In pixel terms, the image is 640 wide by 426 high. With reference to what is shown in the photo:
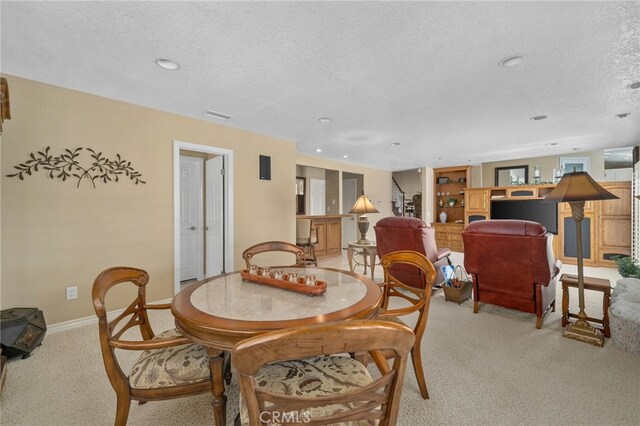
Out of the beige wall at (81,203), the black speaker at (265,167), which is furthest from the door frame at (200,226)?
the black speaker at (265,167)

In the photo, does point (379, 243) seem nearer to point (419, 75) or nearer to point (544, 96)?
point (419, 75)

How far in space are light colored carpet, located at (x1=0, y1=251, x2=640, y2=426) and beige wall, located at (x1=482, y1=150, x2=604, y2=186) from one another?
5.48 meters

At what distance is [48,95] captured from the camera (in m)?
2.75

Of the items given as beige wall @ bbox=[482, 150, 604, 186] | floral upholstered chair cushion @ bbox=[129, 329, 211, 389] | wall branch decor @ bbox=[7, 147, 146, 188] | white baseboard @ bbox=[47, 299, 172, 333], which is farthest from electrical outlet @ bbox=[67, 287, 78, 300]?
beige wall @ bbox=[482, 150, 604, 186]

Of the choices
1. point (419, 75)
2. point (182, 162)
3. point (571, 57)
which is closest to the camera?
point (571, 57)

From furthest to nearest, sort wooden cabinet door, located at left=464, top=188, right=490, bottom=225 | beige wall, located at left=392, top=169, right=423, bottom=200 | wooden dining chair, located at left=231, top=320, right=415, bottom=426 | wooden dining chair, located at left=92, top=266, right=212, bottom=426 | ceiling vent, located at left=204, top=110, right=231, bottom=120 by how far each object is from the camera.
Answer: beige wall, located at left=392, top=169, right=423, bottom=200 → wooden cabinet door, located at left=464, top=188, right=490, bottom=225 → ceiling vent, located at left=204, top=110, right=231, bottom=120 → wooden dining chair, located at left=92, top=266, right=212, bottom=426 → wooden dining chair, located at left=231, top=320, right=415, bottom=426

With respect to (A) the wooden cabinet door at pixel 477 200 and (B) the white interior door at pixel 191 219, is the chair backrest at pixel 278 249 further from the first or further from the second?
(A) the wooden cabinet door at pixel 477 200

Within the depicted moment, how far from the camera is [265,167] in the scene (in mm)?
4574

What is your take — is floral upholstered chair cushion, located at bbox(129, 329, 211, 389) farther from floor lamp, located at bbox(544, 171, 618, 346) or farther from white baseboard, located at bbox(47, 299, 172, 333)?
floor lamp, located at bbox(544, 171, 618, 346)

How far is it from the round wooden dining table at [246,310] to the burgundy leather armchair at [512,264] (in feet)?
6.11

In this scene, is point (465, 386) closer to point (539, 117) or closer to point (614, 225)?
point (539, 117)

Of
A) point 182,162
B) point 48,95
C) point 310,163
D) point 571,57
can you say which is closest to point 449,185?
point 310,163

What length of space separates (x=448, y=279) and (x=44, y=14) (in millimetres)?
4391

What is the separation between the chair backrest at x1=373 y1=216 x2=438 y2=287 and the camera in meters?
3.44
